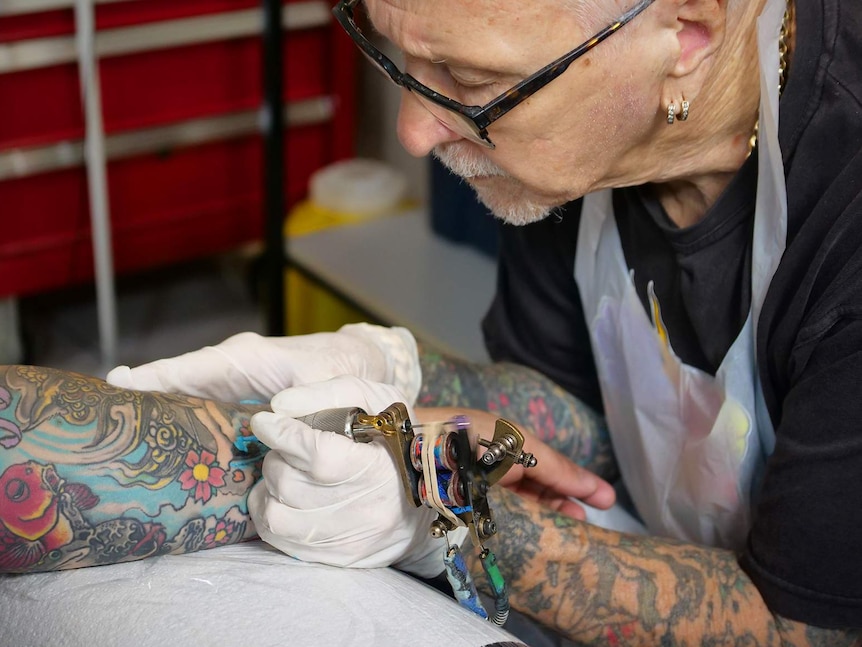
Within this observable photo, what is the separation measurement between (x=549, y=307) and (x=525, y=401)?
0.15m

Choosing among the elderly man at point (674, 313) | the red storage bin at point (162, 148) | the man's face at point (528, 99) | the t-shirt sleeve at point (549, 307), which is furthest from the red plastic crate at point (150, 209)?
the man's face at point (528, 99)

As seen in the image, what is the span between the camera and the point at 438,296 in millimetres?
2246

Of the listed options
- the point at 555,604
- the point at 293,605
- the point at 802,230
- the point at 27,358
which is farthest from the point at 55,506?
the point at 27,358

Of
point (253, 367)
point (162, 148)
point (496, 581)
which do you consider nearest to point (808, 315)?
point (496, 581)

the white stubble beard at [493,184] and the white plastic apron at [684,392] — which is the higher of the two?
the white stubble beard at [493,184]

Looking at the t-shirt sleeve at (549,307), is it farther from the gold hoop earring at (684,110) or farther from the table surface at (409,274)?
the table surface at (409,274)

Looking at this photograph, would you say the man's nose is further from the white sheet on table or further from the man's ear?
the white sheet on table

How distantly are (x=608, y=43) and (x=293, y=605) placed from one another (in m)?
0.60

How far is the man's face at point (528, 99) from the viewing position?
1.00 metres

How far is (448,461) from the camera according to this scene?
0.87 m

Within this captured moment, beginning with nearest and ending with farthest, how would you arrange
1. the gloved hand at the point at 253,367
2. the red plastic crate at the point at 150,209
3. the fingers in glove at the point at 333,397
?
the fingers in glove at the point at 333,397 → the gloved hand at the point at 253,367 → the red plastic crate at the point at 150,209

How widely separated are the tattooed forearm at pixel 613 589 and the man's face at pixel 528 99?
35 cm

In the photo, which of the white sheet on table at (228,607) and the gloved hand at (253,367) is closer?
the white sheet on table at (228,607)

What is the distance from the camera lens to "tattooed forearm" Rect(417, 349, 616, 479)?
1.36 metres
